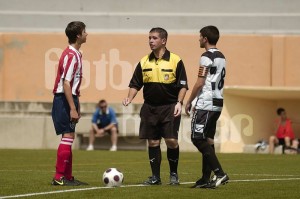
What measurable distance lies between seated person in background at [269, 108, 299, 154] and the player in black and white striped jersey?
13.2 metres

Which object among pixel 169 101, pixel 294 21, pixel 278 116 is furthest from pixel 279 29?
pixel 169 101

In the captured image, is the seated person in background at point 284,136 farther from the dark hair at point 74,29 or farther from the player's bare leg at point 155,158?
the dark hair at point 74,29

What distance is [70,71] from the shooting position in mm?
11734

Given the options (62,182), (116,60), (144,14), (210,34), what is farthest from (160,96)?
(144,14)

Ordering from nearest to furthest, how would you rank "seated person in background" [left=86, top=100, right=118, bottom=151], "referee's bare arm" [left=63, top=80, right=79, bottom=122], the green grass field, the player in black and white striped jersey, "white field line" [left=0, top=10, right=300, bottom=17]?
the green grass field, the player in black and white striped jersey, "referee's bare arm" [left=63, top=80, right=79, bottom=122], "seated person in background" [left=86, top=100, right=118, bottom=151], "white field line" [left=0, top=10, right=300, bottom=17]

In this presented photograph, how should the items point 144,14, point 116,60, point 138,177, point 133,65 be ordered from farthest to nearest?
point 144,14
point 116,60
point 133,65
point 138,177

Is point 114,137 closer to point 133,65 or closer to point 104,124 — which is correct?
point 104,124

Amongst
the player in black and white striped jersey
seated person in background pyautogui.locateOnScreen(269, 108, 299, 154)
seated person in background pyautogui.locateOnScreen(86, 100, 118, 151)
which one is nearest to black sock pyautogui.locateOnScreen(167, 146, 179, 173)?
the player in black and white striped jersey

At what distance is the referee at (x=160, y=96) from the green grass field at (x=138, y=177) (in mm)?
552

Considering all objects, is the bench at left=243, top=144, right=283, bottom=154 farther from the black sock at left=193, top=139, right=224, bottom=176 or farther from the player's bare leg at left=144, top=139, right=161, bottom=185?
the black sock at left=193, top=139, right=224, bottom=176

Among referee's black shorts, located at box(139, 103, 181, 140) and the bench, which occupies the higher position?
referee's black shorts, located at box(139, 103, 181, 140)

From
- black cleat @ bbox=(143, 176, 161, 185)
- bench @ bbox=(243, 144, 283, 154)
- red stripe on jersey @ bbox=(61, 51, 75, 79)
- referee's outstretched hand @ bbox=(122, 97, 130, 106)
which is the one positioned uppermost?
red stripe on jersey @ bbox=(61, 51, 75, 79)

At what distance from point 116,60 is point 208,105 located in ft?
54.1

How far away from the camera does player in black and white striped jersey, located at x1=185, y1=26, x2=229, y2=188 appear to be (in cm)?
1130
